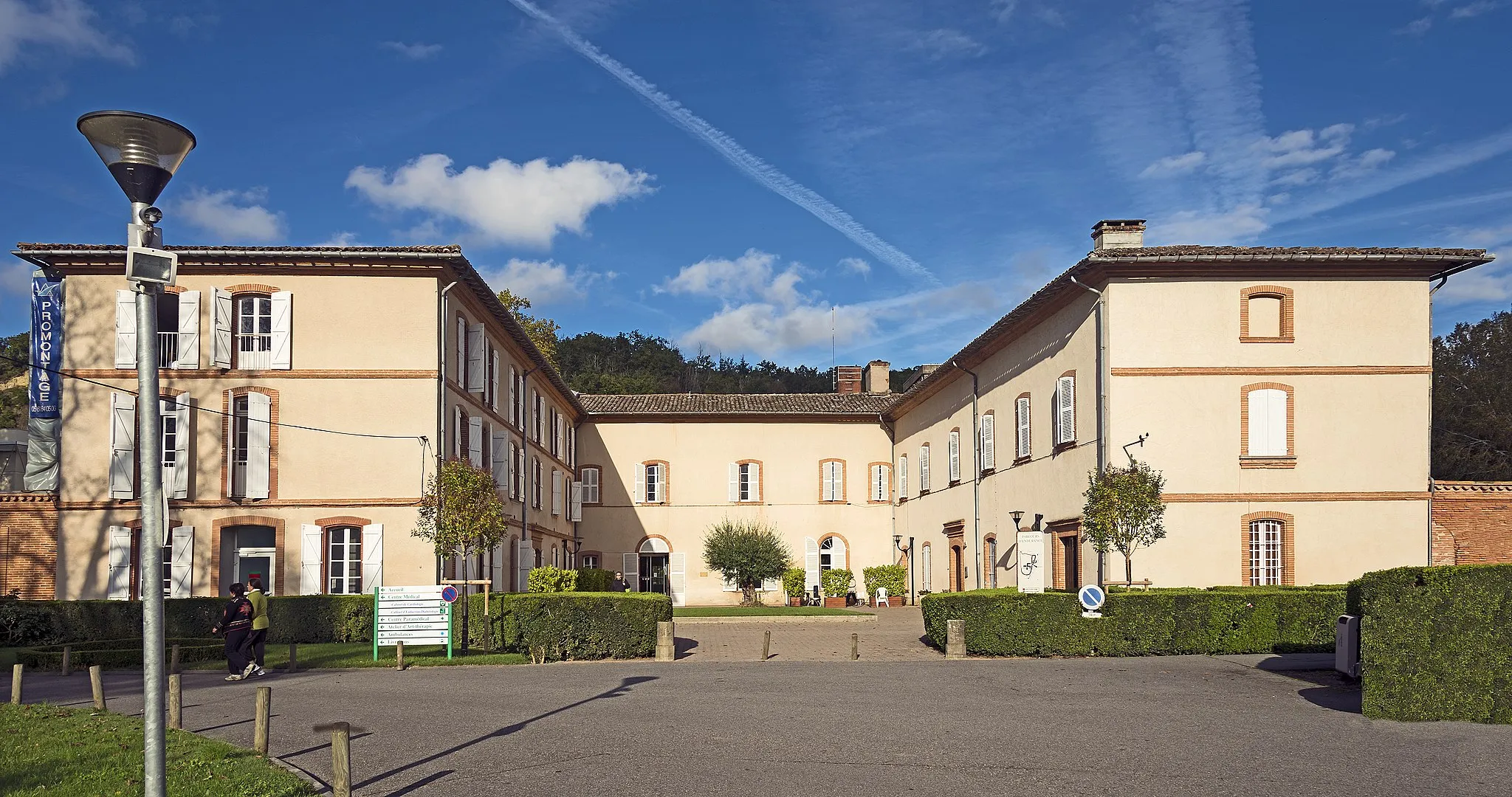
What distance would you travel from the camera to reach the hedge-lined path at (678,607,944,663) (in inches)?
770

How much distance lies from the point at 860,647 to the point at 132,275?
1745 centimetres

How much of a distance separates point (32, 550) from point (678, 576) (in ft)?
70.4

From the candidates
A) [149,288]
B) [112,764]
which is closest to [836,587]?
[112,764]

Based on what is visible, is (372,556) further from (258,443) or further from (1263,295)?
(1263,295)

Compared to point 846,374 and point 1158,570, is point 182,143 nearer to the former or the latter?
point 1158,570

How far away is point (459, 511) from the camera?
20781 millimetres

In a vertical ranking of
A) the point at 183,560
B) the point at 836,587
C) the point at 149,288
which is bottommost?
the point at 836,587

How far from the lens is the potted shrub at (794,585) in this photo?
39.1 m

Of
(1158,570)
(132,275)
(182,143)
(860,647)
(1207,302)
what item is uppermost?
(1207,302)

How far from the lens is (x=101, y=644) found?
61.7 feet

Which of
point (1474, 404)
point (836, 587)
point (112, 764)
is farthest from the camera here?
point (1474, 404)

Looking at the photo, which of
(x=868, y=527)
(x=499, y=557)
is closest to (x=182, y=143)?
(x=499, y=557)

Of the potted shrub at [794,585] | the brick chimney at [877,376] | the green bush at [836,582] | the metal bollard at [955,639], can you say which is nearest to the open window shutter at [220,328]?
the metal bollard at [955,639]

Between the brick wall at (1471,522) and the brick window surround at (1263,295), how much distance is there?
426 cm
